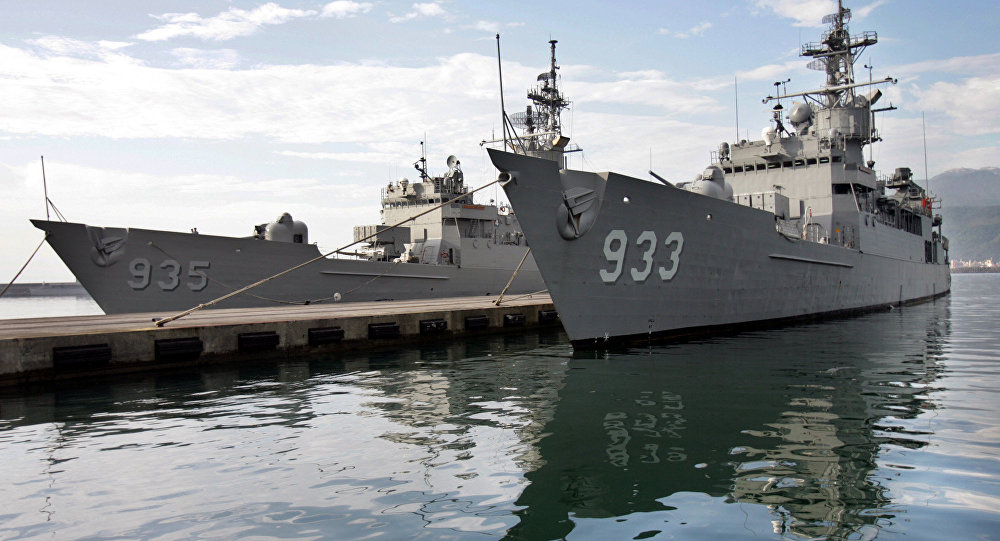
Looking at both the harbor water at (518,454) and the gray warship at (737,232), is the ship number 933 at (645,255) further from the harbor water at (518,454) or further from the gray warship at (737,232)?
the harbor water at (518,454)

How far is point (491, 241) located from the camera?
2345 cm

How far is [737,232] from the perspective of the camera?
39.3ft

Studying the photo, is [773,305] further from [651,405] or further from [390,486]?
[390,486]

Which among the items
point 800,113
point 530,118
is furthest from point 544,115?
point 800,113

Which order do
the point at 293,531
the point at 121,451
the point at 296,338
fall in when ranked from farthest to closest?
the point at 296,338, the point at 121,451, the point at 293,531

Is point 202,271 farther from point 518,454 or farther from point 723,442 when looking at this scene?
point 723,442

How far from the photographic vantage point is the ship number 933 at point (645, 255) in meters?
9.75

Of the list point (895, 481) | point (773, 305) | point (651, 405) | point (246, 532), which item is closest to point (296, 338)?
point (651, 405)

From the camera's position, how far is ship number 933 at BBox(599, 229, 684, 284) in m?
9.75

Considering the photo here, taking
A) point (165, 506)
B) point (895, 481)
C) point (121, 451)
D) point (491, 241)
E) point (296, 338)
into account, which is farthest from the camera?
point (491, 241)

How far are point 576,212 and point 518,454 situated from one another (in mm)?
5175

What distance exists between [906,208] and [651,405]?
22.6 m

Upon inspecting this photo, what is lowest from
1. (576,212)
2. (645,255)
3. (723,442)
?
(723,442)

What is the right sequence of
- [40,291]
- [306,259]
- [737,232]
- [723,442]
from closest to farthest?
[723,442], [737,232], [306,259], [40,291]
